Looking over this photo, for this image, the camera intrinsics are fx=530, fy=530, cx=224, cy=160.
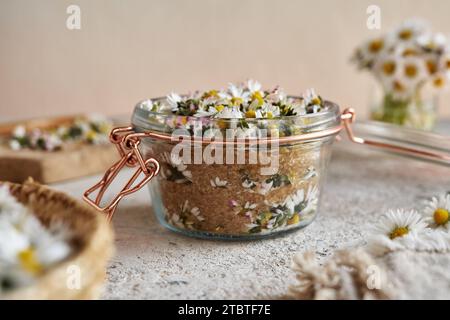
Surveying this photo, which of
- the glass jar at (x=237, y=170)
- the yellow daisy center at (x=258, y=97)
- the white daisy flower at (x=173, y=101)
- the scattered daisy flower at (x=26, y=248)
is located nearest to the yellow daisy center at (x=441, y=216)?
the glass jar at (x=237, y=170)

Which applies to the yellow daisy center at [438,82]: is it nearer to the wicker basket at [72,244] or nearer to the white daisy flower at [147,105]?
the white daisy flower at [147,105]

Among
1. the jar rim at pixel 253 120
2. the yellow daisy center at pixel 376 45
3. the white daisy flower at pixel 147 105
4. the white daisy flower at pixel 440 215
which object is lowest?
the white daisy flower at pixel 440 215

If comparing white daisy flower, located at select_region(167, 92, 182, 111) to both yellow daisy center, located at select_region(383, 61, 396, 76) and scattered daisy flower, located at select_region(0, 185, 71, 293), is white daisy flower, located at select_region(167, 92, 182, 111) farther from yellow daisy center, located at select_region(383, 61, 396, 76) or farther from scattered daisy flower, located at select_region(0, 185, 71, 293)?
yellow daisy center, located at select_region(383, 61, 396, 76)

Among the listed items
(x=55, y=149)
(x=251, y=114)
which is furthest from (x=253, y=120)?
(x=55, y=149)

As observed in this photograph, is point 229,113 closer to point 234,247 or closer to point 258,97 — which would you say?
point 258,97

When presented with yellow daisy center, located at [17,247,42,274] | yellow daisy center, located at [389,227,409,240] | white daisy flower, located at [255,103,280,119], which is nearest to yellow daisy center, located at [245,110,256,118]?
white daisy flower, located at [255,103,280,119]

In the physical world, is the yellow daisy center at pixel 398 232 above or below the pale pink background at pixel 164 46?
below
